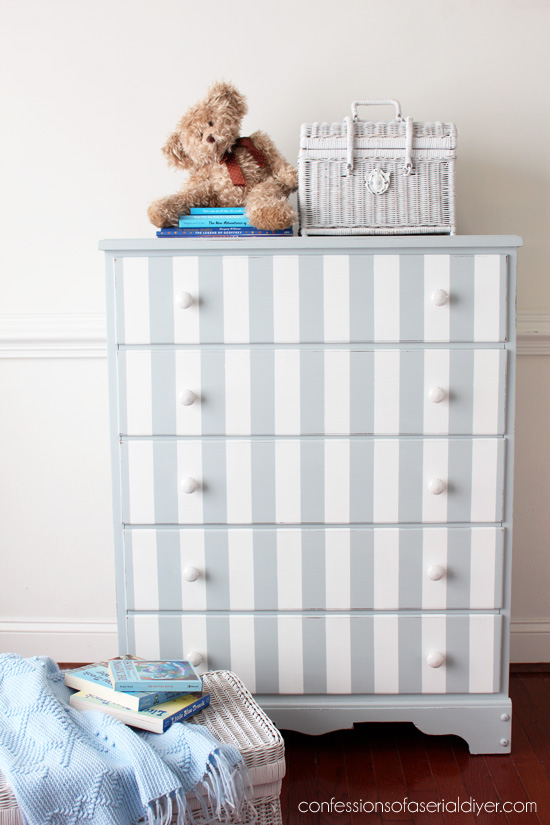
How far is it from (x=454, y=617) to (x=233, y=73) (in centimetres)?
161

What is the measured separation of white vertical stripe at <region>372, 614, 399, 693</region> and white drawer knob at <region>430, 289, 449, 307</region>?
2.42 ft

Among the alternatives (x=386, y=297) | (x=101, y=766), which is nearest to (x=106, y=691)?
(x=101, y=766)

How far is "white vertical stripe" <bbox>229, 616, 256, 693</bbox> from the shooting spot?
59.9 inches

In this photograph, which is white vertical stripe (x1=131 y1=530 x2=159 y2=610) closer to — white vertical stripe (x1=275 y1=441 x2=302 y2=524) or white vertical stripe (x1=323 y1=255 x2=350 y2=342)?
white vertical stripe (x1=275 y1=441 x2=302 y2=524)

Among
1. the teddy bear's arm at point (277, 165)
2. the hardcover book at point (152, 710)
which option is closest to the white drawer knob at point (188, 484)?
the hardcover book at point (152, 710)

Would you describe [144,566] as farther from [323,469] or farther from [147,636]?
[323,469]

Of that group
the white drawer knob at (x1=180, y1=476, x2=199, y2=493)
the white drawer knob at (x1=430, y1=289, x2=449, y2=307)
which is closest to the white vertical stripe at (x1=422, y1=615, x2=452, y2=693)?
the white drawer knob at (x1=180, y1=476, x2=199, y2=493)

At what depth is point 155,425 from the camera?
1478 millimetres

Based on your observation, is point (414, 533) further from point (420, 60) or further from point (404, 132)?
point (420, 60)

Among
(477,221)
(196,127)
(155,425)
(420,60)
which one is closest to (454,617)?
(155,425)

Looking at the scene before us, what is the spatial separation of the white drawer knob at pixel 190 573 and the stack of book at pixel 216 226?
2.55 ft

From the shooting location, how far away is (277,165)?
5.34 ft

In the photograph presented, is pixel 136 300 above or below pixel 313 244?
below

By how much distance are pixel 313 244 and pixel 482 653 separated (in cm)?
104
